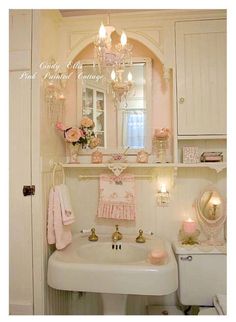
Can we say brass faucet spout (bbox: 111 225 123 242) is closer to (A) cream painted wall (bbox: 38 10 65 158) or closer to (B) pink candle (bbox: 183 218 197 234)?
(B) pink candle (bbox: 183 218 197 234)

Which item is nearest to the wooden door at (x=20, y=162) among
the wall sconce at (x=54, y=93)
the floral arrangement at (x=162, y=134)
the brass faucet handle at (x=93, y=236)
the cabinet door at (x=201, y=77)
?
the wall sconce at (x=54, y=93)

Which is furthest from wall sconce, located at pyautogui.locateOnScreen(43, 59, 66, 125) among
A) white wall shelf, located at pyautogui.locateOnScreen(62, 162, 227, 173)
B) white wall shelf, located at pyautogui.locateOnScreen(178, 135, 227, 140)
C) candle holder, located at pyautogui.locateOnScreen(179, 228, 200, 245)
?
candle holder, located at pyautogui.locateOnScreen(179, 228, 200, 245)

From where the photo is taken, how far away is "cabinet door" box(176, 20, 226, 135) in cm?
140

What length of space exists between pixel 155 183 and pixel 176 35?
0.88 metres

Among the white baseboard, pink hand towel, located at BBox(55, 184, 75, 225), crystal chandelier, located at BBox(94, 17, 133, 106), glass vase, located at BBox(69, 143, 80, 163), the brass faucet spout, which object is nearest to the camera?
crystal chandelier, located at BBox(94, 17, 133, 106)

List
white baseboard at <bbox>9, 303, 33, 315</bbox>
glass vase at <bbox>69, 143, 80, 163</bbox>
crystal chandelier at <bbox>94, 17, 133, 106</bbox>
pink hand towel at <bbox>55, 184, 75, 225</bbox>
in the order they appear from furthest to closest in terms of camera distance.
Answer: glass vase at <bbox>69, 143, 80, 163</bbox>, pink hand towel at <bbox>55, 184, 75, 225</bbox>, white baseboard at <bbox>9, 303, 33, 315</bbox>, crystal chandelier at <bbox>94, 17, 133, 106</bbox>

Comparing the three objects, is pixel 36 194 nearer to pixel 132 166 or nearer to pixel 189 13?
pixel 132 166

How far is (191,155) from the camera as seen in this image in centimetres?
149

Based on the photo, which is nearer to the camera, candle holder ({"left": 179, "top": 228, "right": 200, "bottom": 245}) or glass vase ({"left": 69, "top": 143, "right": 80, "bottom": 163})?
candle holder ({"left": 179, "top": 228, "right": 200, "bottom": 245})

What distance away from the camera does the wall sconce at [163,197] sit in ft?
5.02

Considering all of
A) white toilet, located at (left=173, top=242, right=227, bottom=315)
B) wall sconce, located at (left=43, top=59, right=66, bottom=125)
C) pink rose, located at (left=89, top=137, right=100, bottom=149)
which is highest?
wall sconce, located at (left=43, top=59, right=66, bottom=125)

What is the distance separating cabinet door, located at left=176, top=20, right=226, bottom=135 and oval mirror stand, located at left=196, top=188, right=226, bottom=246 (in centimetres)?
38

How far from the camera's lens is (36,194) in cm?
126
